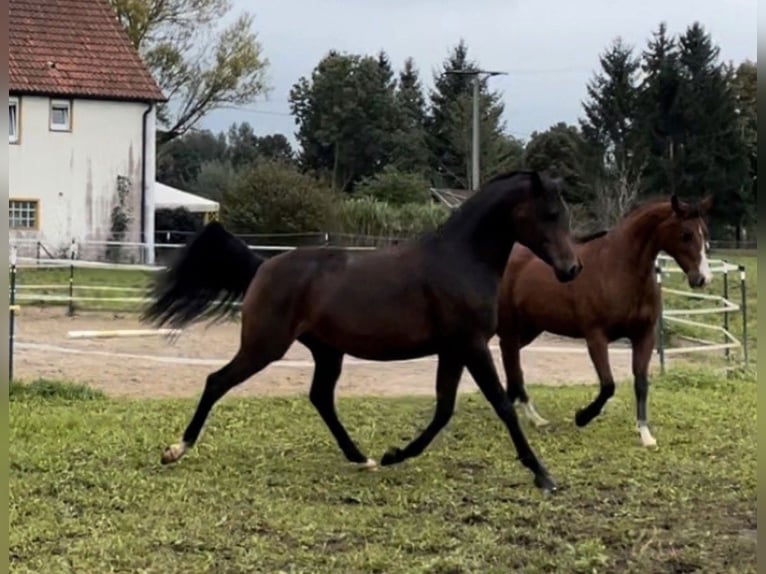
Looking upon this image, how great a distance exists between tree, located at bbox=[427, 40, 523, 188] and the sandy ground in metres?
21.7

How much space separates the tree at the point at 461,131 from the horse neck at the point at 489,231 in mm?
28437

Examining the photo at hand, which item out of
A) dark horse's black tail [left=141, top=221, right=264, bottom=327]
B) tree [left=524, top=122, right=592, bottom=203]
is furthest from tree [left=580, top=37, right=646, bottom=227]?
dark horse's black tail [left=141, top=221, right=264, bottom=327]

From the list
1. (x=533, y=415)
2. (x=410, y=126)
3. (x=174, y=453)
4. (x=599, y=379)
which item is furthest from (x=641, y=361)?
(x=410, y=126)

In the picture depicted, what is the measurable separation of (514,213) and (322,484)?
5.60ft

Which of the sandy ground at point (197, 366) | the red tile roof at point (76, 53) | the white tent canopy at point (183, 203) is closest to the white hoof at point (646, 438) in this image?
the sandy ground at point (197, 366)

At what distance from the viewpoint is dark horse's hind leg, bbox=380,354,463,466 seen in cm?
557

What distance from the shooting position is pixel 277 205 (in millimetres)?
27266

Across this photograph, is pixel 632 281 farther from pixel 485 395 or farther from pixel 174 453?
pixel 174 453

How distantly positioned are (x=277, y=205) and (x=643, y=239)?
21112mm

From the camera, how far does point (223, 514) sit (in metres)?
4.50

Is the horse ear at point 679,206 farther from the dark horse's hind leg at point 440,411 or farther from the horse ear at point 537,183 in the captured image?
the dark horse's hind leg at point 440,411

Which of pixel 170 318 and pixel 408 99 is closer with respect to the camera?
pixel 170 318

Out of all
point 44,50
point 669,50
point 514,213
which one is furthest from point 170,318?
point 669,50

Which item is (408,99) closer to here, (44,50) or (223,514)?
(44,50)
